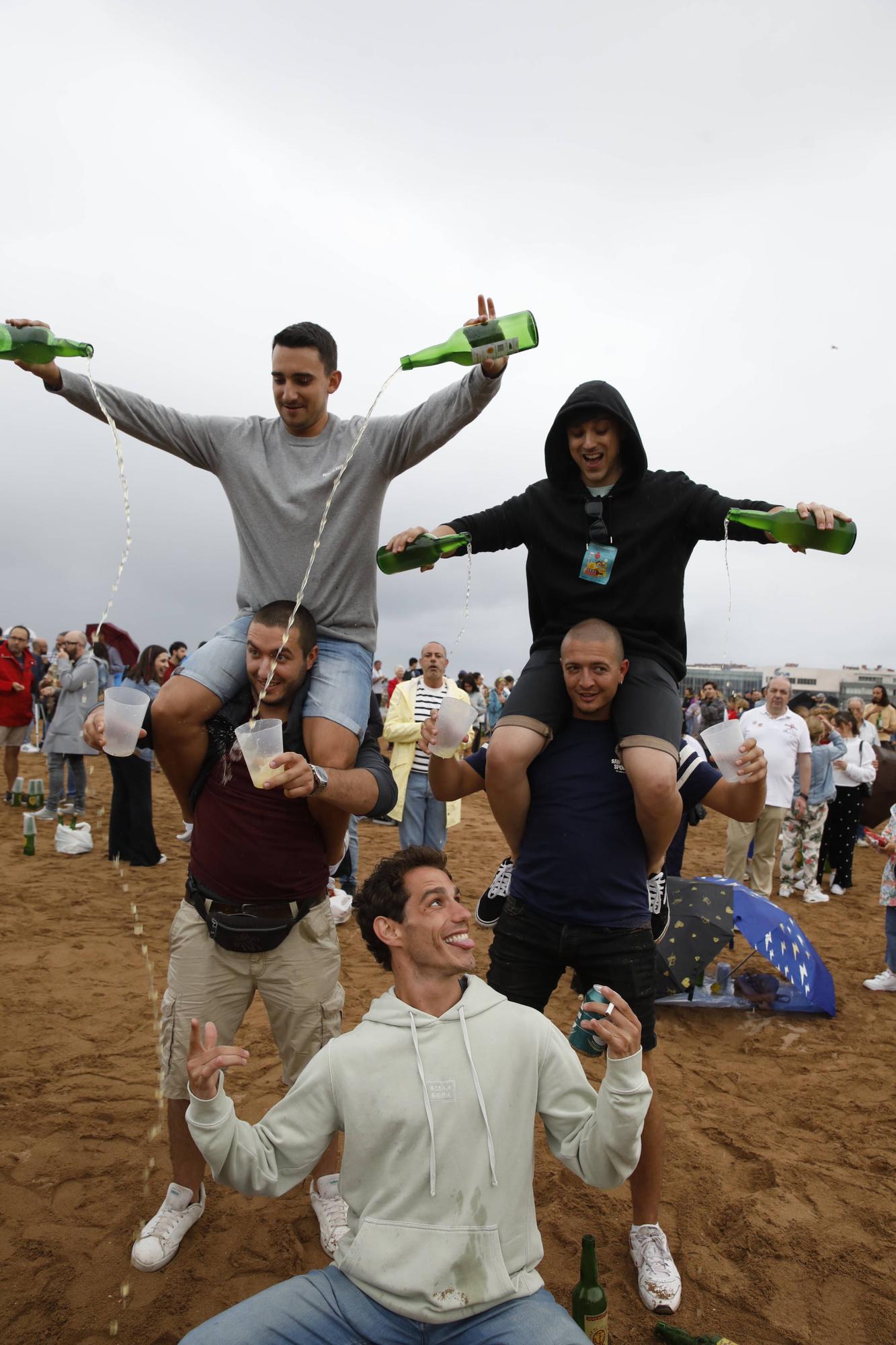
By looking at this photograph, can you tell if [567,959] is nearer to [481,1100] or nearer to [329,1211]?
[481,1100]

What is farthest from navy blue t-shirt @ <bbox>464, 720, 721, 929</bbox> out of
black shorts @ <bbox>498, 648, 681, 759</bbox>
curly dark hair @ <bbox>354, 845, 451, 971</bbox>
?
curly dark hair @ <bbox>354, 845, 451, 971</bbox>

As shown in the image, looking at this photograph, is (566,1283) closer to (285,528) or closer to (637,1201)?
(637,1201)

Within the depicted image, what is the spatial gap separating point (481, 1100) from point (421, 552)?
181 cm

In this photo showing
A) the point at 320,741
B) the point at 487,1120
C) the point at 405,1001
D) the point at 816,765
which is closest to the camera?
the point at 487,1120

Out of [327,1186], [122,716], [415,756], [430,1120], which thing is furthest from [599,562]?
[415,756]

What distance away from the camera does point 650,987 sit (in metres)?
2.94

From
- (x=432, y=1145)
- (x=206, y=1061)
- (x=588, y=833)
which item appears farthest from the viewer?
(x=588, y=833)

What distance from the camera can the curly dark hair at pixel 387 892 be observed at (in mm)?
2523

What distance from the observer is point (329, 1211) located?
129 inches

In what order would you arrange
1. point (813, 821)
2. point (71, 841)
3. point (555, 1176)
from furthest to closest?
point (813, 821) < point (71, 841) < point (555, 1176)

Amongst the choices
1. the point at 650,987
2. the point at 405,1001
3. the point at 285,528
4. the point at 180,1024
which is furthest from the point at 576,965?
the point at 285,528

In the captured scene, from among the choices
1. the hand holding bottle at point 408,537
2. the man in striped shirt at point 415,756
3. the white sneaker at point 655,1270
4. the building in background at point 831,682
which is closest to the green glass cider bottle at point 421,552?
the hand holding bottle at point 408,537

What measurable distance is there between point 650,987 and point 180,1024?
1714 mm

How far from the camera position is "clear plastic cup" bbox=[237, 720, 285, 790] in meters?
2.46
